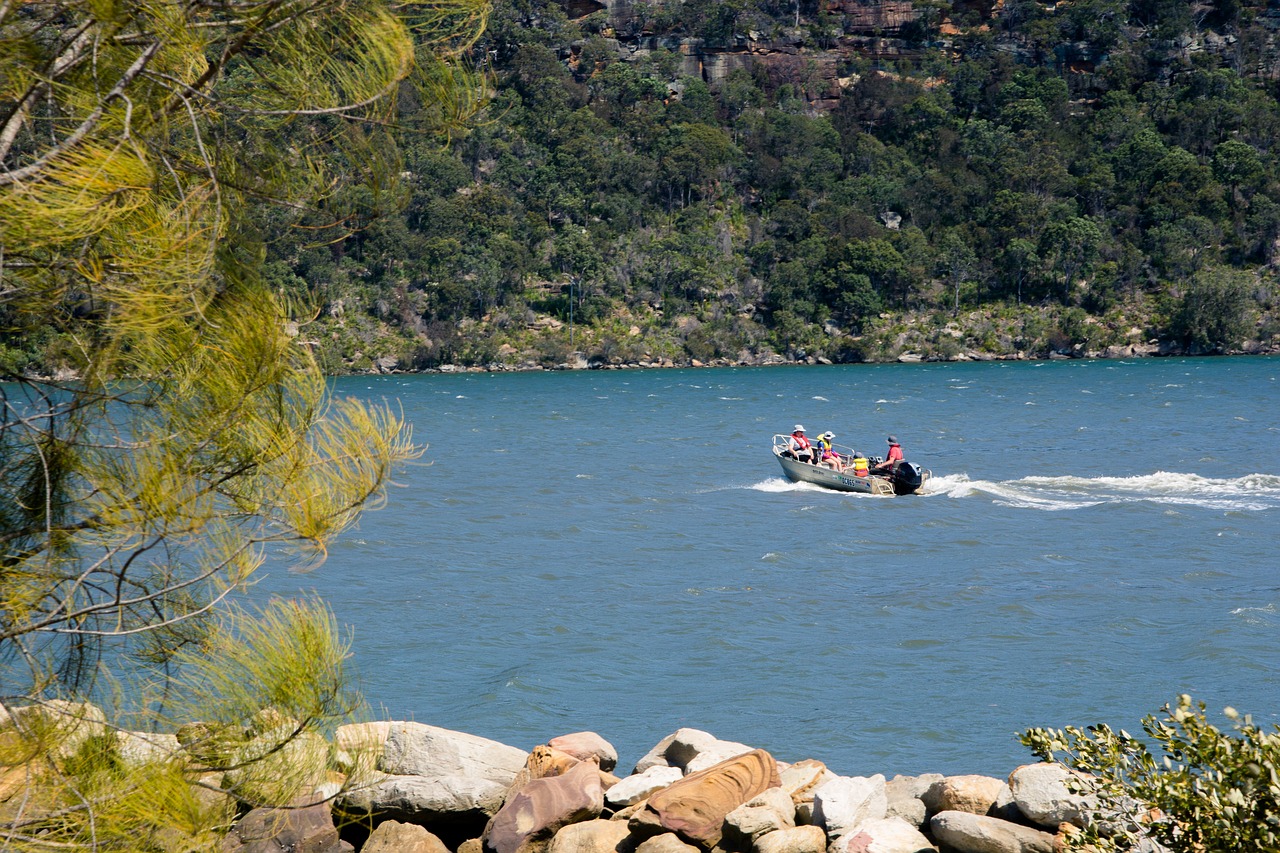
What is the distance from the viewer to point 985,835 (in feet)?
23.7

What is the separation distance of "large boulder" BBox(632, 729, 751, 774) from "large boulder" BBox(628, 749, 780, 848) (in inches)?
27.6

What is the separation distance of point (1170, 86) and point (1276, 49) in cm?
1302

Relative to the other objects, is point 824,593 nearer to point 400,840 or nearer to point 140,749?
point 400,840

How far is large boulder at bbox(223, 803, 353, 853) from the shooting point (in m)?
6.88

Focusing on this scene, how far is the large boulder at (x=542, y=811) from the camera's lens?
25.9 ft

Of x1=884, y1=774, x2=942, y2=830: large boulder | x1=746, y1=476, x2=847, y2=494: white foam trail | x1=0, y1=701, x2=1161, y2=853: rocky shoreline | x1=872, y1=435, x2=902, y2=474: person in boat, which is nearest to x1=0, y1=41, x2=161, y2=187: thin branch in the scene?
x1=0, y1=701, x2=1161, y2=853: rocky shoreline

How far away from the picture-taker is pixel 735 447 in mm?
39750

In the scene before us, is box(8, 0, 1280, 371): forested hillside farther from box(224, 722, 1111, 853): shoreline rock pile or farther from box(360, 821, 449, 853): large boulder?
box(360, 821, 449, 853): large boulder

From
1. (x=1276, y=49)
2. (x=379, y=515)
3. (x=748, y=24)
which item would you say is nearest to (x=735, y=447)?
(x=379, y=515)

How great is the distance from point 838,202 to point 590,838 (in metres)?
104

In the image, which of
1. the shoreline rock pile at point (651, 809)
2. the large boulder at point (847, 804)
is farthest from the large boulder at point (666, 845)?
the large boulder at point (847, 804)

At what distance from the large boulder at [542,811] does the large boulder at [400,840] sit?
38 cm

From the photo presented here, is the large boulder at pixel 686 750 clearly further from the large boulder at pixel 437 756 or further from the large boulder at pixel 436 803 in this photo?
the large boulder at pixel 436 803

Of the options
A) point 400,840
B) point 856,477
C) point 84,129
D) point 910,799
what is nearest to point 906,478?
point 856,477
